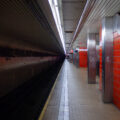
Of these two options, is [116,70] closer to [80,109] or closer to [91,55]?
[80,109]

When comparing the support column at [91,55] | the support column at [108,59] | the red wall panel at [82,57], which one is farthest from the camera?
the red wall panel at [82,57]

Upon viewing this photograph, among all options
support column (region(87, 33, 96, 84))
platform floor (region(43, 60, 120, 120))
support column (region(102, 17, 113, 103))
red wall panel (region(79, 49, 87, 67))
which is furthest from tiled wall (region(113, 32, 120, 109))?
red wall panel (region(79, 49, 87, 67))

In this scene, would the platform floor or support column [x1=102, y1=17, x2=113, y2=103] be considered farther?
support column [x1=102, y1=17, x2=113, y2=103]

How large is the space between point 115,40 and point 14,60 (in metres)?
2.86

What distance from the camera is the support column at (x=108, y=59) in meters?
4.11

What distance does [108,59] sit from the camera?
13.6 feet

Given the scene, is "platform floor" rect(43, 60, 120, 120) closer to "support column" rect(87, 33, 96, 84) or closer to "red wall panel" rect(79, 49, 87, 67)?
"support column" rect(87, 33, 96, 84)

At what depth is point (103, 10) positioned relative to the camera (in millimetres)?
3615

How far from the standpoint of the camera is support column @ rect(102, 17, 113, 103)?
4109 mm

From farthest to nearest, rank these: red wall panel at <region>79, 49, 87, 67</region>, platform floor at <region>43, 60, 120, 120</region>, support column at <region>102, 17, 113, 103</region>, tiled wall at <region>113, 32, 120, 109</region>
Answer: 1. red wall panel at <region>79, 49, 87, 67</region>
2. support column at <region>102, 17, 113, 103</region>
3. tiled wall at <region>113, 32, 120, 109</region>
4. platform floor at <region>43, 60, 120, 120</region>

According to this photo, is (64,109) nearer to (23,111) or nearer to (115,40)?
(23,111)

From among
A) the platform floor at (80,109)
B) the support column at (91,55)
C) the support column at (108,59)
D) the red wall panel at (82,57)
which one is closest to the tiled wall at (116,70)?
the support column at (108,59)

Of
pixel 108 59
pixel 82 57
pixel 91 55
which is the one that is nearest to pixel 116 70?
pixel 108 59

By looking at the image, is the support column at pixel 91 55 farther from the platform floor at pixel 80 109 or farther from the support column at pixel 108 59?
the support column at pixel 108 59
